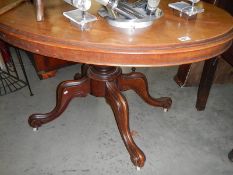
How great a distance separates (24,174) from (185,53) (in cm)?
106

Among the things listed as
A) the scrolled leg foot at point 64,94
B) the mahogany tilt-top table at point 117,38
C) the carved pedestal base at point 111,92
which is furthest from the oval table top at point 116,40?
the scrolled leg foot at point 64,94

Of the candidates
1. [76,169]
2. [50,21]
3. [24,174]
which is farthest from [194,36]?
[24,174]

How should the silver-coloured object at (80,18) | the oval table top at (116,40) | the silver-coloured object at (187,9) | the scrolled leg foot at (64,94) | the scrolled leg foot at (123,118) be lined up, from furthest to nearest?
the scrolled leg foot at (64,94)
the scrolled leg foot at (123,118)
the silver-coloured object at (187,9)
the silver-coloured object at (80,18)
the oval table top at (116,40)

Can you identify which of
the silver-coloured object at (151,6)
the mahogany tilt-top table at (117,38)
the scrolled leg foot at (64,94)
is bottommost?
the scrolled leg foot at (64,94)

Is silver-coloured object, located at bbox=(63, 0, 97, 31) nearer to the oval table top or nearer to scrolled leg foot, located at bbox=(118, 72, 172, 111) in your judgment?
the oval table top

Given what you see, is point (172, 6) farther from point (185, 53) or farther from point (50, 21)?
point (50, 21)

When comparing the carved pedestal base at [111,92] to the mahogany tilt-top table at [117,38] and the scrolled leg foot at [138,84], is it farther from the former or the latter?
the mahogany tilt-top table at [117,38]

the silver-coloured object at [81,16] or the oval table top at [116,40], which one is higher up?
the silver-coloured object at [81,16]

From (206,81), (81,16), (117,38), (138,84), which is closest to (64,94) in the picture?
(138,84)

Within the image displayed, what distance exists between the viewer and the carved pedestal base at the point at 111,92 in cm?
142

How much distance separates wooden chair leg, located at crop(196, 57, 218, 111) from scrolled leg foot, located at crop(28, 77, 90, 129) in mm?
752

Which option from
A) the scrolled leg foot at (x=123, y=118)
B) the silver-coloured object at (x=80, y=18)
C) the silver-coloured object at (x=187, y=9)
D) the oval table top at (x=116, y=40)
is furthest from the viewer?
the scrolled leg foot at (x=123, y=118)

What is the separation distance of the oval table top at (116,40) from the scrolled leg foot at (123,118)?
48 cm

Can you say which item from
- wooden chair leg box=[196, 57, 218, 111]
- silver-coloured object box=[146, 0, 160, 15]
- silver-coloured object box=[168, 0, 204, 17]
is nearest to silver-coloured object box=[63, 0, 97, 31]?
silver-coloured object box=[146, 0, 160, 15]
